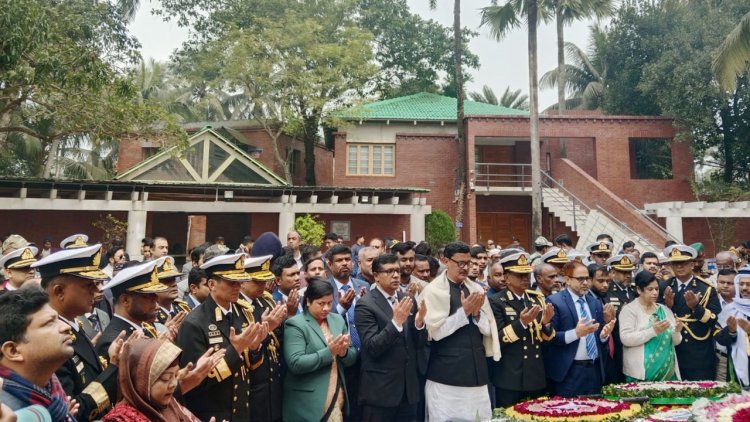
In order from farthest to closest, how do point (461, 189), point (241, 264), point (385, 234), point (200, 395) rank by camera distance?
1. point (461, 189)
2. point (385, 234)
3. point (241, 264)
4. point (200, 395)

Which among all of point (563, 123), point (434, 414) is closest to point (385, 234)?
point (563, 123)

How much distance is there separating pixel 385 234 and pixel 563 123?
8.93 metres

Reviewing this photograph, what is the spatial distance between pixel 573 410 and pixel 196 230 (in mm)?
21727

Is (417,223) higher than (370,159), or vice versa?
(370,159)

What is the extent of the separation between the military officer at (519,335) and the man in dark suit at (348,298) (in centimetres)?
137

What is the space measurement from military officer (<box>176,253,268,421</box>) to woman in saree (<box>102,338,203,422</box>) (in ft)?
3.04

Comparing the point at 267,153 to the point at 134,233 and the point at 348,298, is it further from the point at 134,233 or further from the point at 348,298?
the point at 348,298

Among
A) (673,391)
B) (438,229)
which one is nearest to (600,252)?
(673,391)

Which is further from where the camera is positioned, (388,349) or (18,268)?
(18,268)

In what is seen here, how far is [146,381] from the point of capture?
2.55 metres

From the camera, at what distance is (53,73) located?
32.7ft

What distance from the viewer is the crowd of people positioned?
8.47ft

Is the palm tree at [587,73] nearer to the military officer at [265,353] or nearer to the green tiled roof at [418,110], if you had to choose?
the green tiled roof at [418,110]

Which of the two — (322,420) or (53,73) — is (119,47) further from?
(322,420)
